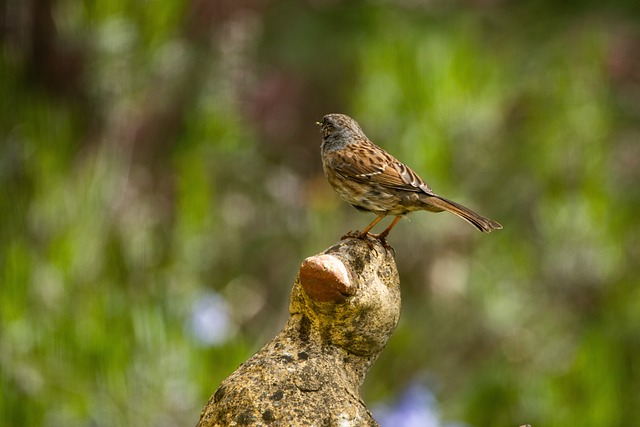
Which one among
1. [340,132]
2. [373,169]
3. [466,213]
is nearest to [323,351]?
[466,213]

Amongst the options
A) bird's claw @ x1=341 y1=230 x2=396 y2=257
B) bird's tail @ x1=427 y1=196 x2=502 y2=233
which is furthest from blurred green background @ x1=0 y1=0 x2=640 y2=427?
bird's claw @ x1=341 y1=230 x2=396 y2=257

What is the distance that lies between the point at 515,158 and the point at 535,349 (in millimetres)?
1356

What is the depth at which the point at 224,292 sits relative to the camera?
19.5ft

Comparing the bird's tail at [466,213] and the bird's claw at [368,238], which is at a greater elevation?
the bird's tail at [466,213]

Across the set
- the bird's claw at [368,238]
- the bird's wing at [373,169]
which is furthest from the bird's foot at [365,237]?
the bird's wing at [373,169]

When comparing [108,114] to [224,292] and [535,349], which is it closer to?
[224,292]

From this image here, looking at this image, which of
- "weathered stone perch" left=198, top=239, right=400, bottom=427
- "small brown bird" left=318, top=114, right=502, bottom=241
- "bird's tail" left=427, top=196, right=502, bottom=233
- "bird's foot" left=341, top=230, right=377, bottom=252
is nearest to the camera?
"weathered stone perch" left=198, top=239, right=400, bottom=427

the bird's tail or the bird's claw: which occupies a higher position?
the bird's tail

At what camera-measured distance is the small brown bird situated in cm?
273

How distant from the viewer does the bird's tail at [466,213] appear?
2510 millimetres

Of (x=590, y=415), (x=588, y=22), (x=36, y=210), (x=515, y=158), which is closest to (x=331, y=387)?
(x=36, y=210)

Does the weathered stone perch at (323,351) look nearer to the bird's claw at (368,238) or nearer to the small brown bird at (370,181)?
the bird's claw at (368,238)

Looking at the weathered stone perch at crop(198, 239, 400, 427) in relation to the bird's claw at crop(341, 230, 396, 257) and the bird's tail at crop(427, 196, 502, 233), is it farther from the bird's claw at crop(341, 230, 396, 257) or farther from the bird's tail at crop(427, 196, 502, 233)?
the bird's tail at crop(427, 196, 502, 233)

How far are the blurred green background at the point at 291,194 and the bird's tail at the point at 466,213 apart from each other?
1.77m
